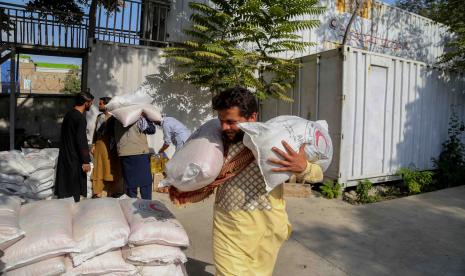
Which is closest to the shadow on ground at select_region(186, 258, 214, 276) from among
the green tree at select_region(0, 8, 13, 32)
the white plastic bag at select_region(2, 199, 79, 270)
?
the white plastic bag at select_region(2, 199, 79, 270)

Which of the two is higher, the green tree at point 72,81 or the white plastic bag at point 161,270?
the green tree at point 72,81

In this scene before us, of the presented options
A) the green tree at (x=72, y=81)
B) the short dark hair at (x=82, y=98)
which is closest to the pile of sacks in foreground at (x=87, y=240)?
the short dark hair at (x=82, y=98)

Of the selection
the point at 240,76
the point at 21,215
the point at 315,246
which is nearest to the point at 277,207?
the point at 21,215

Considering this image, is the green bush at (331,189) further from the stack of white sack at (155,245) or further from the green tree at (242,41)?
the stack of white sack at (155,245)

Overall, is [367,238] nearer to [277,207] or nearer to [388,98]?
[277,207]

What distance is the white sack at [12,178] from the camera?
474 cm

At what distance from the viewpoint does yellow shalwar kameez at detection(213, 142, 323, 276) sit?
83.8 inches

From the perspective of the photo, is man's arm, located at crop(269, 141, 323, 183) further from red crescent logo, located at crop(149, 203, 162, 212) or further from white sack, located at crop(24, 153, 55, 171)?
white sack, located at crop(24, 153, 55, 171)

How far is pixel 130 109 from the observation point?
411cm

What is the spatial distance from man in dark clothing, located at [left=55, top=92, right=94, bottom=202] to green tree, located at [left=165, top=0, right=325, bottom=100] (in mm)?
2512

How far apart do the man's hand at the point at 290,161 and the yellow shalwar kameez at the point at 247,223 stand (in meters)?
0.16

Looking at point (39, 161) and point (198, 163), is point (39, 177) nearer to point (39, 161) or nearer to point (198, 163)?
point (39, 161)

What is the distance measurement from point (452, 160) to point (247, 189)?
22.9 feet

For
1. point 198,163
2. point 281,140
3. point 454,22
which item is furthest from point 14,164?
point 454,22
